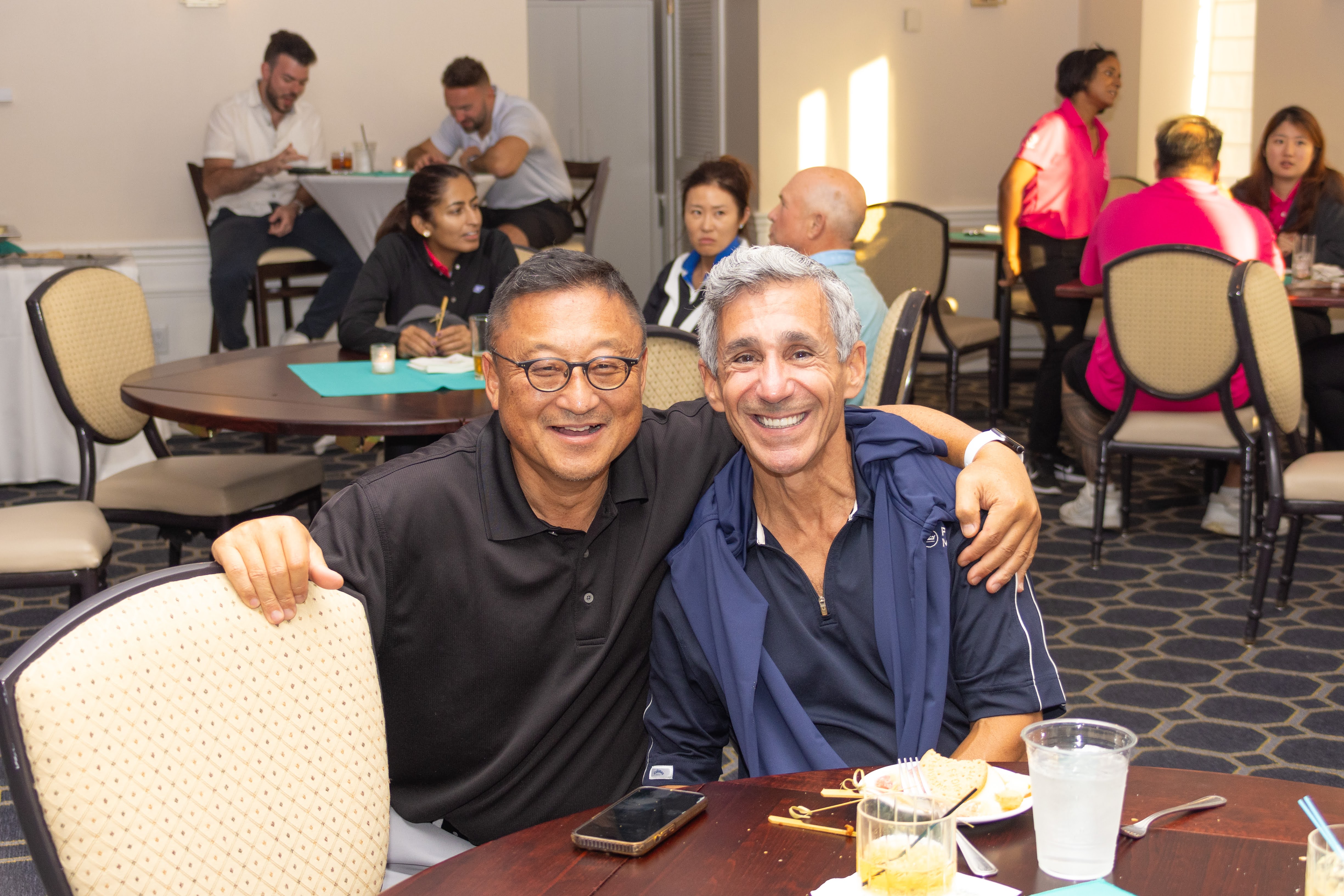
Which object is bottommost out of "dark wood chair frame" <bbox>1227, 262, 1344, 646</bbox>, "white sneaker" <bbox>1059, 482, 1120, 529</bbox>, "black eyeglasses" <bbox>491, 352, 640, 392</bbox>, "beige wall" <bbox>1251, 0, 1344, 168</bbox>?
"white sneaker" <bbox>1059, 482, 1120, 529</bbox>

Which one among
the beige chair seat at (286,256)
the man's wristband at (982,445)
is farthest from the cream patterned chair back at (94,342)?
the beige chair seat at (286,256)

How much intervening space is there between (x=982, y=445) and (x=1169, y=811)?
68cm

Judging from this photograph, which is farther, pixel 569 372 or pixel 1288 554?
pixel 1288 554

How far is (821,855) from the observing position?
1102 mm

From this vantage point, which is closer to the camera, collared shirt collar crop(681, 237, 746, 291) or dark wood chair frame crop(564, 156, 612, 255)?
collared shirt collar crop(681, 237, 746, 291)

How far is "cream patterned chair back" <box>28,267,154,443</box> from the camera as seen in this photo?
3.27 m

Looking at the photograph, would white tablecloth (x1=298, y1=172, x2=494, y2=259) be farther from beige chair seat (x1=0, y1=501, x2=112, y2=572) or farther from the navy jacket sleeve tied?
the navy jacket sleeve tied

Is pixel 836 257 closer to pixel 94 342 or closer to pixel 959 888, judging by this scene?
pixel 94 342

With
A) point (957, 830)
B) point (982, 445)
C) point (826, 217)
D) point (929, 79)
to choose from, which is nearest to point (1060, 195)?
point (929, 79)

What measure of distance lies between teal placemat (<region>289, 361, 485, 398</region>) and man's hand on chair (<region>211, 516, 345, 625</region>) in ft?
6.20

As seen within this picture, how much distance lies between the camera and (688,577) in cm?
158

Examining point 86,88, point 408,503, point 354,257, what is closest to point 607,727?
point 408,503

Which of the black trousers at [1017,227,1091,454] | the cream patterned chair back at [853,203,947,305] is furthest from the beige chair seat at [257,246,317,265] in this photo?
the black trousers at [1017,227,1091,454]

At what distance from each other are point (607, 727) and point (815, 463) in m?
0.45
